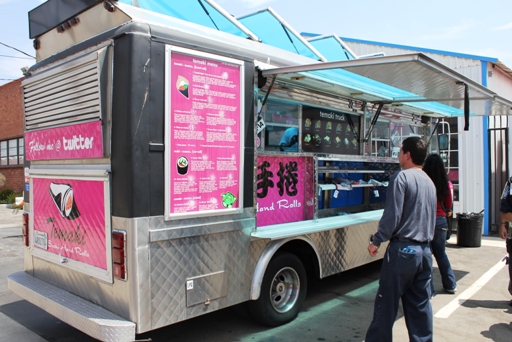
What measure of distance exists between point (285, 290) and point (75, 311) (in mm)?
2150

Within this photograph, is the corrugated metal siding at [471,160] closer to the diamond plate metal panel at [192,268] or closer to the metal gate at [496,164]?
the metal gate at [496,164]

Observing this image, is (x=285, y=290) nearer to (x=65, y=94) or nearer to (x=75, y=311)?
(x=75, y=311)

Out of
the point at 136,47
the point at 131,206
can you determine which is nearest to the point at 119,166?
the point at 131,206

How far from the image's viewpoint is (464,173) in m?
10.9

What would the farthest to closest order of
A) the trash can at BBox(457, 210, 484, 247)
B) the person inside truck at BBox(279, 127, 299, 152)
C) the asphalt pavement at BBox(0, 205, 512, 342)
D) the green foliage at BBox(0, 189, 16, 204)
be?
the green foliage at BBox(0, 189, 16, 204), the trash can at BBox(457, 210, 484, 247), the person inside truck at BBox(279, 127, 299, 152), the asphalt pavement at BBox(0, 205, 512, 342)

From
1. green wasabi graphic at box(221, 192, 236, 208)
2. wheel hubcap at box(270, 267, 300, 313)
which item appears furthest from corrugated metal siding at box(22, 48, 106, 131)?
wheel hubcap at box(270, 267, 300, 313)

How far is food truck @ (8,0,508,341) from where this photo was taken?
3.35 m

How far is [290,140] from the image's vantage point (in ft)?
17.8

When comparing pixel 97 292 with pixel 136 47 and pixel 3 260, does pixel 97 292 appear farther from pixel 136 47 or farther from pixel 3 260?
pixel 3 260

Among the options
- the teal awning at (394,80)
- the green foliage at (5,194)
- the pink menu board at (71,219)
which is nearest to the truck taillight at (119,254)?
the pink menu board at (71,219)

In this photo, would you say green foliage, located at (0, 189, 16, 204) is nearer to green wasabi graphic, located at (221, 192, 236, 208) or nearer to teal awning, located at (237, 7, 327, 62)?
teal awning, located at (237, 7, 327, 62)

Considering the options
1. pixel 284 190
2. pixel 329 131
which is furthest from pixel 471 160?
pixel 284 190

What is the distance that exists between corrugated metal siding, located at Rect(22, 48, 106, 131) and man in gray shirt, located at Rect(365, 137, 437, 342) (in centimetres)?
251

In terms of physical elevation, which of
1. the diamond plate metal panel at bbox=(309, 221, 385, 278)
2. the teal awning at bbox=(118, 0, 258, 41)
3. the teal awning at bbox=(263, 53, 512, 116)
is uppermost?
the teal awning at bbox=(118, 0, 258, 41)
